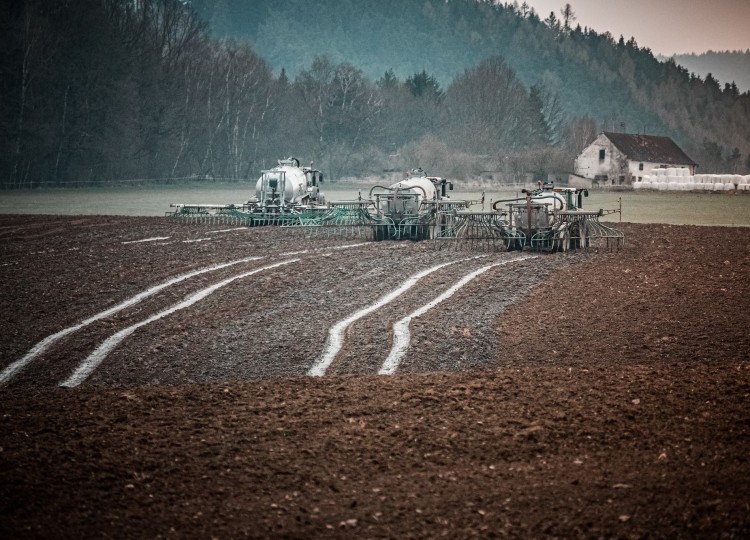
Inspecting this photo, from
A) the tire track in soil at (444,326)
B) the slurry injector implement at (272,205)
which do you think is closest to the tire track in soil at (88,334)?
the tire track in soil at (444,326)

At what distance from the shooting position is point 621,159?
85.6 meters

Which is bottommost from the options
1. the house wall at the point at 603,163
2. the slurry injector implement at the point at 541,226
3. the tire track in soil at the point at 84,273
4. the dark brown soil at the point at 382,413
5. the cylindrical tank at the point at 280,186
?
the dark brown soil at the point at 382,413

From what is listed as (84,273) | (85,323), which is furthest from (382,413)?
(84,273)

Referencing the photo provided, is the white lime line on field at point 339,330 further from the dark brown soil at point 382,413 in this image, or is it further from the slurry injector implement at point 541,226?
the slurry injector implement at point 541,226

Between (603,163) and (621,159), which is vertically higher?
(621,159)

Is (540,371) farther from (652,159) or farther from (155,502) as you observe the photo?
(652,159)

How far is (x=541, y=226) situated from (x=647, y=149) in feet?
212

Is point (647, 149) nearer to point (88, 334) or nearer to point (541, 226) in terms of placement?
point (541, 226)

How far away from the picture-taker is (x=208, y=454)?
8.46 metres

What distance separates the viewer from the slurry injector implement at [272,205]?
36.8 meters

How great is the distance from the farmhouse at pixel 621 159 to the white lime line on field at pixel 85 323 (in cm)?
6744

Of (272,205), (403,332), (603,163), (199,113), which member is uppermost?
(199,113)

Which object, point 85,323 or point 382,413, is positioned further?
point 85,323

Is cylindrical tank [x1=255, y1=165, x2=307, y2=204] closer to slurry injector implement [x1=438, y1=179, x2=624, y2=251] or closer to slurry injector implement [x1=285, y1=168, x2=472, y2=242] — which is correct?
slurry injector implement [x1=285, y1=168, x2=472, y2=242]
